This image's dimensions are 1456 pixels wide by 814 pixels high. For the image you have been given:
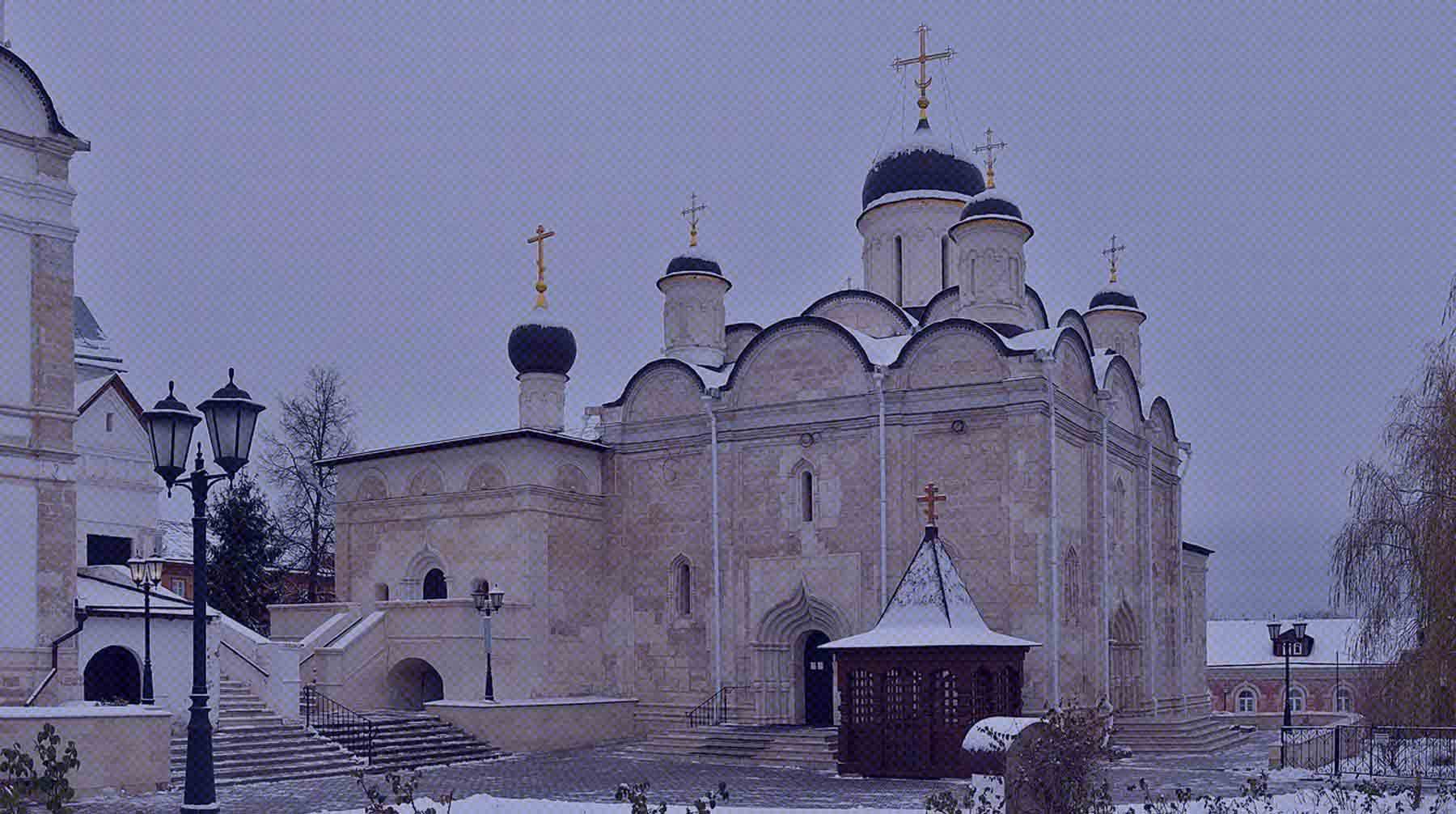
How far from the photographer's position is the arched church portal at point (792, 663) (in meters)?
23.6

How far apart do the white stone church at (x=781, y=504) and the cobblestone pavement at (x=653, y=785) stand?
2.70 m

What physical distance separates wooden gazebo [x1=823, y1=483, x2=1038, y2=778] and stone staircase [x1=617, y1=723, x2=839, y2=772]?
135cm

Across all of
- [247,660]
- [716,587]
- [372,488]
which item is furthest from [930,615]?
[372,488]

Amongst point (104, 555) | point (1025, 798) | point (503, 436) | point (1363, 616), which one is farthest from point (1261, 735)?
point (104, 555)

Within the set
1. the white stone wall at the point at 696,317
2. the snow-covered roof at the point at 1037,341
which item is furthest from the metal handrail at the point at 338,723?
the snow-covered roof at the point at 1037,341

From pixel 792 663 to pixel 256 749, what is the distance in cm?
898

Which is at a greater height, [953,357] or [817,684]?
[953,357]

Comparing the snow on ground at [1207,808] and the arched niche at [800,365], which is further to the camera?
the arched niche at [800,365]

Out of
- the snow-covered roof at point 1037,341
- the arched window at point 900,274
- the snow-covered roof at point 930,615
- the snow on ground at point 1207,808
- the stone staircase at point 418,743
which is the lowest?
the stone staircase at point 418,743

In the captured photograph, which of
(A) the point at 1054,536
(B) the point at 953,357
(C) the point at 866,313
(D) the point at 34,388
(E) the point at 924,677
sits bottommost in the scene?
(E) the point at 924,677

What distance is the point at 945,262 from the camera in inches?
1081

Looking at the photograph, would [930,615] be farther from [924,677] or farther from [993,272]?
[993,272]

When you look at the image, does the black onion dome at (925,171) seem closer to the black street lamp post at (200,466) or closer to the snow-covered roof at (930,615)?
the snow-covered roof at (930,615)

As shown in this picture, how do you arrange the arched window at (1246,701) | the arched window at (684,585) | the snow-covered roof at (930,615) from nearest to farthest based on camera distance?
1. the snow-covered roof at (930,615)
2. the arched window at (684,585)
3. the arched window at (1246,701)
